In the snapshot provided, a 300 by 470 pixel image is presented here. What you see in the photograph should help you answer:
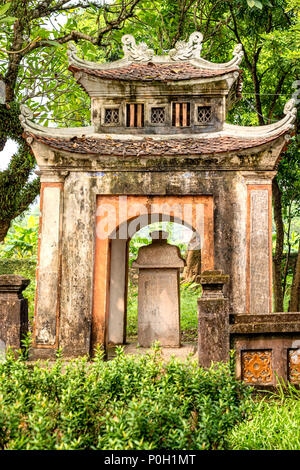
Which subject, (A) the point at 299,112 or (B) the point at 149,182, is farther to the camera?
(A) the point at 299,112

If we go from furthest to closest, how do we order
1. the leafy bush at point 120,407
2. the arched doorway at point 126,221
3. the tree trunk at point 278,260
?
the tree trunk at point 278,260
the arched doorway at point 126,221
the leafy bush at point 120,407

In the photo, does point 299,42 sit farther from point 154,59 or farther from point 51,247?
point 51,247

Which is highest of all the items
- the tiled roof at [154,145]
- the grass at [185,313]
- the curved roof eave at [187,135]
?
the curved roof eave at [187,135]

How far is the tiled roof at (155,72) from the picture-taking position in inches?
388

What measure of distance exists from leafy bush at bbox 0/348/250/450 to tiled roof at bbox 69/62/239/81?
638 centimetres

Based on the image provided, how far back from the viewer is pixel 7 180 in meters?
11.5

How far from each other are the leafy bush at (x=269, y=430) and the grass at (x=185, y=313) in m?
6.60

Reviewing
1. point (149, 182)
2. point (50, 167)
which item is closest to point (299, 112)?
point (149, 182)

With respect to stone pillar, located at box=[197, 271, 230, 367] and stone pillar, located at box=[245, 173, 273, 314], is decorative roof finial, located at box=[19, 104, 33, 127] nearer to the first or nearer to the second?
stone pillar, located at box=[245, 173, 273, 314]

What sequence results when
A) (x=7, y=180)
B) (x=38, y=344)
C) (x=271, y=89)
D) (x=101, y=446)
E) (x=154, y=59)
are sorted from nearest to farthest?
(x=101, y=446) < (x=38, y=344) < (x=154, y=59) < (x=7, y=180) < (x=271, y=89)

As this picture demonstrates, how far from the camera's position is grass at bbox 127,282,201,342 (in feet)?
47.1

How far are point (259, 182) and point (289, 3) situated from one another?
209 inches

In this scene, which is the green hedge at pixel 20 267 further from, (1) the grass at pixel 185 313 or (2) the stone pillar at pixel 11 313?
(2) the stone pillar at pixel 11 313

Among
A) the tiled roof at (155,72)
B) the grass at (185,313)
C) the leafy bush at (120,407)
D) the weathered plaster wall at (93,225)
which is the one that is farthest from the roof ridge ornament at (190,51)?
the leafy bush at (120,407)
